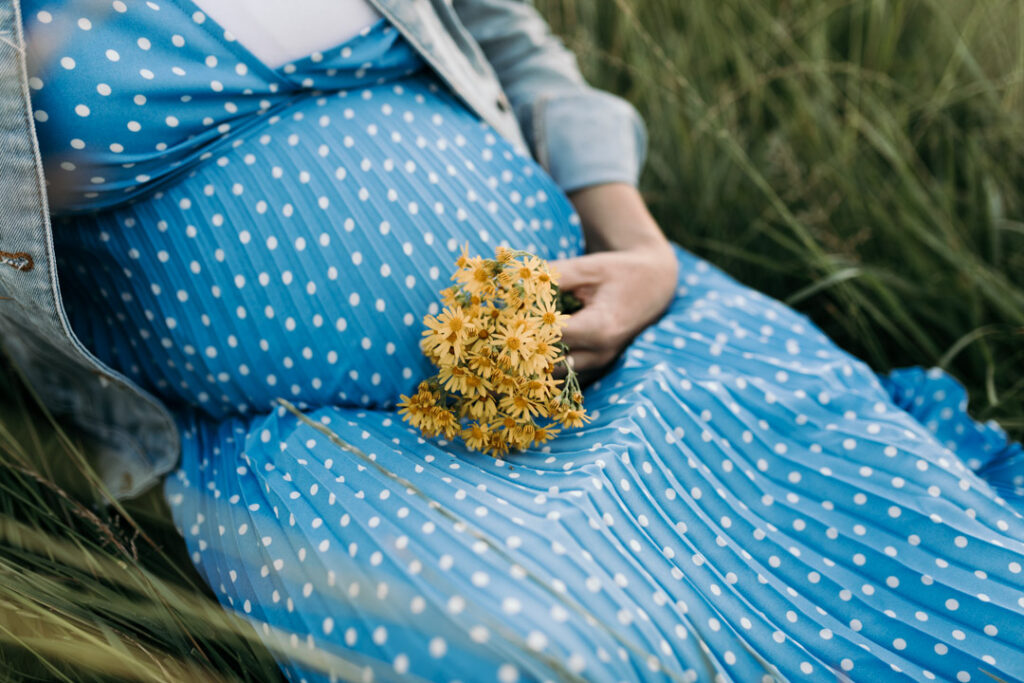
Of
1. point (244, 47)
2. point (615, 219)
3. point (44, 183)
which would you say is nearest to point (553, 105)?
point (615, 219)

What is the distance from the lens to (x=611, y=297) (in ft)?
3.11

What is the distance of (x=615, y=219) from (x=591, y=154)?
12 centimetres

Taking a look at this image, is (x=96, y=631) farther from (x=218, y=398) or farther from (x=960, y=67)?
(x=960, y=67)

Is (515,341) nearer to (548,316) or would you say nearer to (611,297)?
(548,316)

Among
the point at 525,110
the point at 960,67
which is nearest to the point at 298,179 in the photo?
the point at 525,110

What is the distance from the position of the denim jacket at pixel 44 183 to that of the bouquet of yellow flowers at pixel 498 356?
0.41m

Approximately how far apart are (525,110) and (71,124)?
69 cm

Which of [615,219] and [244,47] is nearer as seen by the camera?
[244,47]

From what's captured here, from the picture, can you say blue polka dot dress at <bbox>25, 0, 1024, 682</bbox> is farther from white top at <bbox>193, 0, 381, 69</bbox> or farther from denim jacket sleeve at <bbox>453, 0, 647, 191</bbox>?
denim jacket sleeve at <bbox>453, 0, 647, 191</bbox>

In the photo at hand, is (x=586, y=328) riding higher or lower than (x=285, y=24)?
lower

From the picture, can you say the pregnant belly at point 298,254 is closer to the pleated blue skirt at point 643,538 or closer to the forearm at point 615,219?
the pleated blue skirt at point 643,538

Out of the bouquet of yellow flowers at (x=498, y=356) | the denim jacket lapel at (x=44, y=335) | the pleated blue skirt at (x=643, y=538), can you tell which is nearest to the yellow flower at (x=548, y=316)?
the bouquet of yellow flowers at (x=498, y=356)

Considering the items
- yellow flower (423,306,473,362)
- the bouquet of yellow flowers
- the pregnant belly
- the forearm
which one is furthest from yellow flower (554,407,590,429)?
the forearm

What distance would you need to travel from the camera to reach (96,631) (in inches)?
29.5
